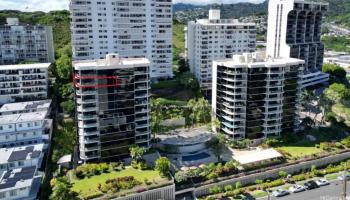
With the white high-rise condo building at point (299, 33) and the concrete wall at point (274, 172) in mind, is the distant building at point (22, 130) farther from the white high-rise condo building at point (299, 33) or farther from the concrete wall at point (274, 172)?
the white high-rise condo building at point (299, 33)

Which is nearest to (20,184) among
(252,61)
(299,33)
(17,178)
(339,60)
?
(17,178)

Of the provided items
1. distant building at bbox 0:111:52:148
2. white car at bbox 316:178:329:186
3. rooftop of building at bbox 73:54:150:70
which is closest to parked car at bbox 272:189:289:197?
white car at bbox 316:178:329:186

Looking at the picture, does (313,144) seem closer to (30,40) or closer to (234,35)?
(234,35)

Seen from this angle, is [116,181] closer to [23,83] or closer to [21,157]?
[21,157]

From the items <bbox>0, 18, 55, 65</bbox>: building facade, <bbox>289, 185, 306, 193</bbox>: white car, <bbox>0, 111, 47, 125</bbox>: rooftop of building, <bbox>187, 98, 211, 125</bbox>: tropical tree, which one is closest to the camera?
<bbox>289, 185, 306, 193</bbox>: white car

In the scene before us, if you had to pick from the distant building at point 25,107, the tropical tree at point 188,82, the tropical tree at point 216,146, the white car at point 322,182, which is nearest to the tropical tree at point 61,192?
the distant building at point 25,107

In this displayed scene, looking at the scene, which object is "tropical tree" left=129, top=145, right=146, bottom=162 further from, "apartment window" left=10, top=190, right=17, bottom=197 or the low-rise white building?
"apartment window" left=10, top=190, right=17, bottom=197
